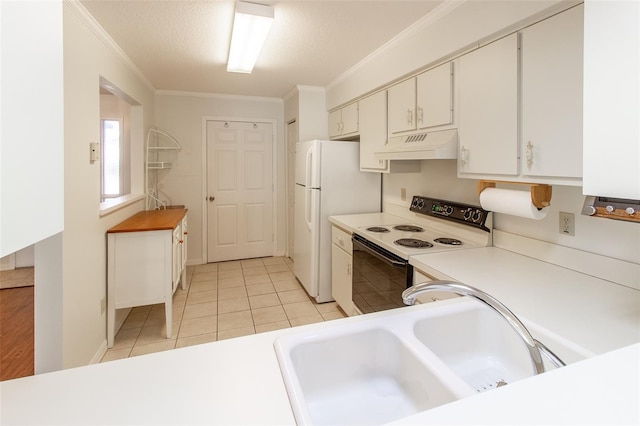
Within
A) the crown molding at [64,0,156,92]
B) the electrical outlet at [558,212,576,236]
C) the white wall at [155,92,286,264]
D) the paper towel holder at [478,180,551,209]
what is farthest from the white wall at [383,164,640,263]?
the white wall at [155,92,286,264]

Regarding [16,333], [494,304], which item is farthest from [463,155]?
[16,333]

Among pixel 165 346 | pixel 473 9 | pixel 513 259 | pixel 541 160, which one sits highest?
pixel 473 9

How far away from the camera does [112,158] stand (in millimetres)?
5188

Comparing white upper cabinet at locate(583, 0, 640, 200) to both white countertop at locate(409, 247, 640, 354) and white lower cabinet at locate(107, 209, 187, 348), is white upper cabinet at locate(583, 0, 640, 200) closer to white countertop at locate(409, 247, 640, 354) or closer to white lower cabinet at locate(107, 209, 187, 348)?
white countertop at locate(409, 247, 640, 354)

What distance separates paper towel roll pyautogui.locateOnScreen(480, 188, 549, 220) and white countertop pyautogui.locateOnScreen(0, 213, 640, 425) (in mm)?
413

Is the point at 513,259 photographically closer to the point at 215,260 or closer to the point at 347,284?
the point at 347,284

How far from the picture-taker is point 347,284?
297cm

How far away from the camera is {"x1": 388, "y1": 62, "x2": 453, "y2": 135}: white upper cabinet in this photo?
2.10 metres

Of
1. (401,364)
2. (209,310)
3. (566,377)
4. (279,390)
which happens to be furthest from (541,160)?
(209,310)

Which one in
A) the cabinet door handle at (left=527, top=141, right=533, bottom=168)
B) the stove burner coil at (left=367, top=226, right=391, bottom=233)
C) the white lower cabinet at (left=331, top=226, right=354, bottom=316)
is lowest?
the white lower cabinet at (left=331, top=226, right=354, bottom=316)

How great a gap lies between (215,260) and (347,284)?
2.59 meters

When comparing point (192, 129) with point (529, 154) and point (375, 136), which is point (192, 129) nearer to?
point (375, 136)

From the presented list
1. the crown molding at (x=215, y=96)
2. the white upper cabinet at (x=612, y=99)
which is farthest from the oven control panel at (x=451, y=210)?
the crown molding at (x=215, y=96)

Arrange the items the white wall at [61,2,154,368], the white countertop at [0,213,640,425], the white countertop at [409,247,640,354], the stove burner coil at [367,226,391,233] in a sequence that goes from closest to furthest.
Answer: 1. the white countertop at [0,213,640,425]
2. the white countertop at [409,247,640,354]
3. the white wall at [61,2,154,368]
4. the stove burner coil at [367,226,391,233]
